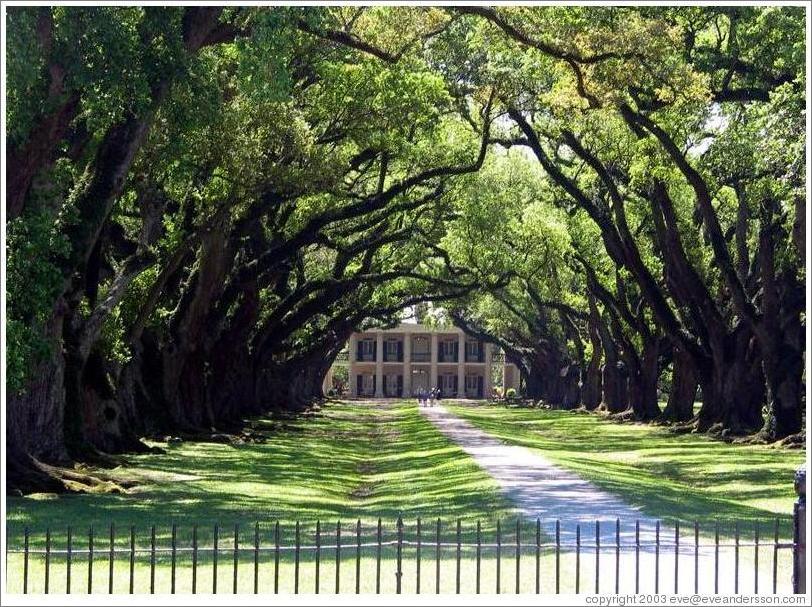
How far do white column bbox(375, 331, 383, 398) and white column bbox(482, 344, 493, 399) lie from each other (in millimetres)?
10529

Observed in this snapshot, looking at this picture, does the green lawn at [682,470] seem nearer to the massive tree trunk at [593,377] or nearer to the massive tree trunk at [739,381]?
the massive tree trunk at [739,381]

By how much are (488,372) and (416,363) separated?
7441 millimetres

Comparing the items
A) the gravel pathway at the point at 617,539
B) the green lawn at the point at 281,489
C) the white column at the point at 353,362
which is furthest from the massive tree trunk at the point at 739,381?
the white column at the point at 353,362

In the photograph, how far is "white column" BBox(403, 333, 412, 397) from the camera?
6093 inches

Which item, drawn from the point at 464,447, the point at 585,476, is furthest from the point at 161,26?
the point at 464,447

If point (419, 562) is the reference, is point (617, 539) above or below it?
above

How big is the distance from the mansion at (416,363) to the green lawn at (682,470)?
315ft

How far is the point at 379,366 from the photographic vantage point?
156 metres

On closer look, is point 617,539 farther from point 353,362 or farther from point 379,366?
point 353,362

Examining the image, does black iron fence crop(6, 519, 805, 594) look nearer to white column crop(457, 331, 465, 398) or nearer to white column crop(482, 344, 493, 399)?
white column crop(457, 331, 465, 398)

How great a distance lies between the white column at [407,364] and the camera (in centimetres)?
15475

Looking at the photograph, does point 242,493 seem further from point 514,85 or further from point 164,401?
point 164,401

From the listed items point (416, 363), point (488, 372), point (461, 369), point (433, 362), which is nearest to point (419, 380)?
point (416, 363)

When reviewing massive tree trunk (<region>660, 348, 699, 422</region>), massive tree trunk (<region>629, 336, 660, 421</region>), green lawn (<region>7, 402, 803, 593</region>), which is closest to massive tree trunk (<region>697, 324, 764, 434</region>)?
green lawn (<region>7, 402, 803, 593</region>)
